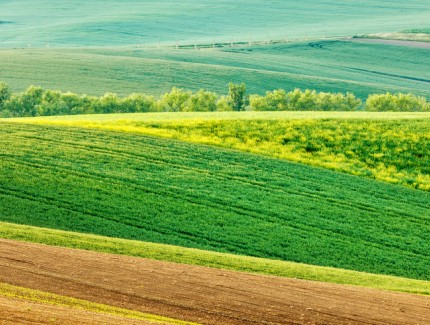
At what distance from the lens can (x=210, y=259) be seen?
2038 centimetres

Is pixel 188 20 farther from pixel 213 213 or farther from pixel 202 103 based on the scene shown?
pixel 213 213

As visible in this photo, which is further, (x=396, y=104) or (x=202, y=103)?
(x=396, y=104)

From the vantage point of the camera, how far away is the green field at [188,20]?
11894 cm

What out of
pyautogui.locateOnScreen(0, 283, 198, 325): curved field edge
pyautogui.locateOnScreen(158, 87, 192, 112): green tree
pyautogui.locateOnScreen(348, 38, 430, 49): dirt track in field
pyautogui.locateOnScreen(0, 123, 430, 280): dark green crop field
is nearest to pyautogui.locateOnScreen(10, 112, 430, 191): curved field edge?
pyautogui.locateOnScreen(0, 123, 430, 280): dark green crop field

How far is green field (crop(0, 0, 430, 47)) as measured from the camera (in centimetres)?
11894

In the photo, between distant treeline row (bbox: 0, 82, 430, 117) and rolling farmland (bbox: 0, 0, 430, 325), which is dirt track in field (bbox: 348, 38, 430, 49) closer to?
rolling farmland (bbox: 0, 0, 430, 325)

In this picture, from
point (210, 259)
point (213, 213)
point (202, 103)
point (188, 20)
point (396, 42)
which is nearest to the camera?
point (210, 259)

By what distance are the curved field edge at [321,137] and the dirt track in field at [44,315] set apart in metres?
22.5

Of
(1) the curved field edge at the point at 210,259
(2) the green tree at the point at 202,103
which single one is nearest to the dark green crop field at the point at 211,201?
(1) the curved field edge at the point at 210,259

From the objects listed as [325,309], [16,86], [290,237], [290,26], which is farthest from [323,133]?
[290,26]

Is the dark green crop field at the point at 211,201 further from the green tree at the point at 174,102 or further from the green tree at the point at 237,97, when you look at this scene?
the green tree at the point at 237,97

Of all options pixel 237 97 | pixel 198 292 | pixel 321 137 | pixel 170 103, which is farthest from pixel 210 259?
pixel 237 97

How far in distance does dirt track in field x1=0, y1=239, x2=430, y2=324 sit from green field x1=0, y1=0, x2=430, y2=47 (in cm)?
9708

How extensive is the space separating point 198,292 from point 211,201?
11.7 meters
